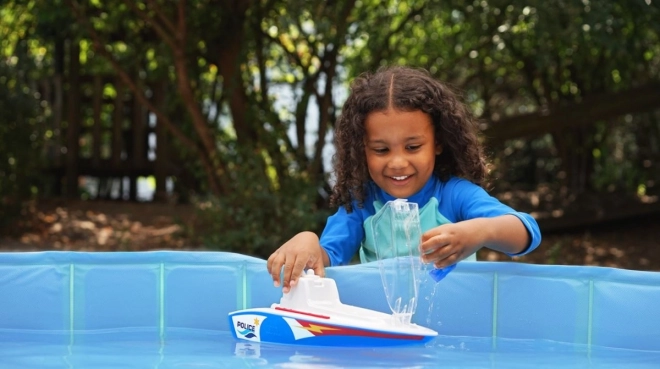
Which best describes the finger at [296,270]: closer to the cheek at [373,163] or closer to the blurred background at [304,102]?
the cheek at [373,163]

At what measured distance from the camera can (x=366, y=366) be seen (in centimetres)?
216

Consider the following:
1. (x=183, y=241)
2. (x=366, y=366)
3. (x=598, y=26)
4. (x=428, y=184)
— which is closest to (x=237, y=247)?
(x=183, y=241)

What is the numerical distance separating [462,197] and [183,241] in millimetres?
4177

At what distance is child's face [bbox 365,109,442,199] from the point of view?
2506 mm

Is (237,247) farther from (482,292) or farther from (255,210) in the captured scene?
(482,292)

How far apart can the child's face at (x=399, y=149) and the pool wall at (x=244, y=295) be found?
255mm

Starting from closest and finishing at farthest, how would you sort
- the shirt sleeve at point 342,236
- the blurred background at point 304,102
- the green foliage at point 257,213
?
the shirt sleeve at point 342,236 < the green foliage at point 257,213 < the blurred background at point 304,102

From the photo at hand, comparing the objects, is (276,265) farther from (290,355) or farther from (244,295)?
(244,295)

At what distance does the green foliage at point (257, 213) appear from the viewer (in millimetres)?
5695

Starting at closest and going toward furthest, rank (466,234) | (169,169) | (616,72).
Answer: (466,234), (616,72), (169,169)

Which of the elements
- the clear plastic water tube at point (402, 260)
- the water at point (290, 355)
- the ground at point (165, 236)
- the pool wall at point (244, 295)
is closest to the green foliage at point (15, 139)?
the ground at point (165, 236)

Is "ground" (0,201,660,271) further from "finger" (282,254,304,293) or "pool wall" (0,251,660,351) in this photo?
"finger" (282,254,304,293)

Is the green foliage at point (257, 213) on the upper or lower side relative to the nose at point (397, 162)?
lower

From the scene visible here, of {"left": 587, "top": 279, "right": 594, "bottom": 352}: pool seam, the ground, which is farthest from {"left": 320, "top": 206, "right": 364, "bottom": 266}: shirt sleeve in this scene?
the ground
